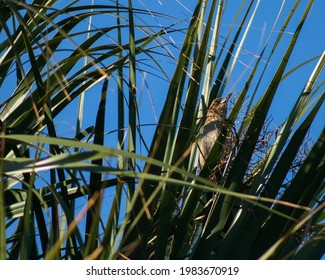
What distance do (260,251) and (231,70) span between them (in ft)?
2.52

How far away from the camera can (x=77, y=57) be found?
2.09 meters

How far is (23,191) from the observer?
81.0 inches

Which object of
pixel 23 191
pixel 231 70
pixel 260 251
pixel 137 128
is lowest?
pixel 260 251

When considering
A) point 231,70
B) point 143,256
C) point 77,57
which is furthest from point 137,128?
point 231,70

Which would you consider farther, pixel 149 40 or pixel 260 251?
pixel 149 40

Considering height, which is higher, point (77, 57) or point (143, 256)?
point (77, 57)

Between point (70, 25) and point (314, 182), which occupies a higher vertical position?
point (70, 25)

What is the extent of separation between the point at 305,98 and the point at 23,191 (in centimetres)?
79

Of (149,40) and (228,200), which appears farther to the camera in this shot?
(149,40)
